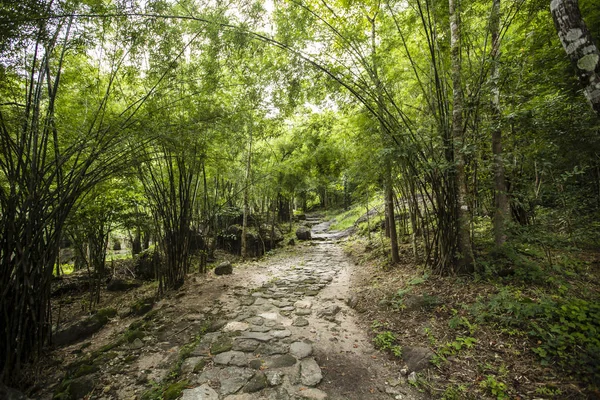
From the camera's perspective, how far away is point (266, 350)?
2.66m

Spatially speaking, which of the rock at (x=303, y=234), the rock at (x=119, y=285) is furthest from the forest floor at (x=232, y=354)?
the rock at (x=303, y=234)

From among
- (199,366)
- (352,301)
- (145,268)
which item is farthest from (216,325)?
(145,268)

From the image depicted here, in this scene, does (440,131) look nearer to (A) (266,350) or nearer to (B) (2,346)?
(A) (266,350)

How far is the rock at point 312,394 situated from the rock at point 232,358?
2.28ft

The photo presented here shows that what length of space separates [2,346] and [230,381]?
2304 millimetres

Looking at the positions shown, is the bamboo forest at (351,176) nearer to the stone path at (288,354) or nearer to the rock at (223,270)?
the stone path at (288,354)

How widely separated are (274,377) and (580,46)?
3.63 meters

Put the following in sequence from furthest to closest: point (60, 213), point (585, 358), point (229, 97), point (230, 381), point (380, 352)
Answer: point (229, 97) → point (60, 213) → point (380, 352) → point (230, 381) → point (585, 358)

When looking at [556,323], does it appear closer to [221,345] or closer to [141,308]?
[221,345]

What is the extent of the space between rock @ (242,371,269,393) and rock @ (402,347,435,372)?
1364 millimetres

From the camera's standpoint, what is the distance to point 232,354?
8.47 feet

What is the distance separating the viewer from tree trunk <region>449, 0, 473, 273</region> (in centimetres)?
325

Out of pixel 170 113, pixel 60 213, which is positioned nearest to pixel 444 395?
pixel 60 213

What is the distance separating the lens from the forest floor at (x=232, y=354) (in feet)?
6.88
